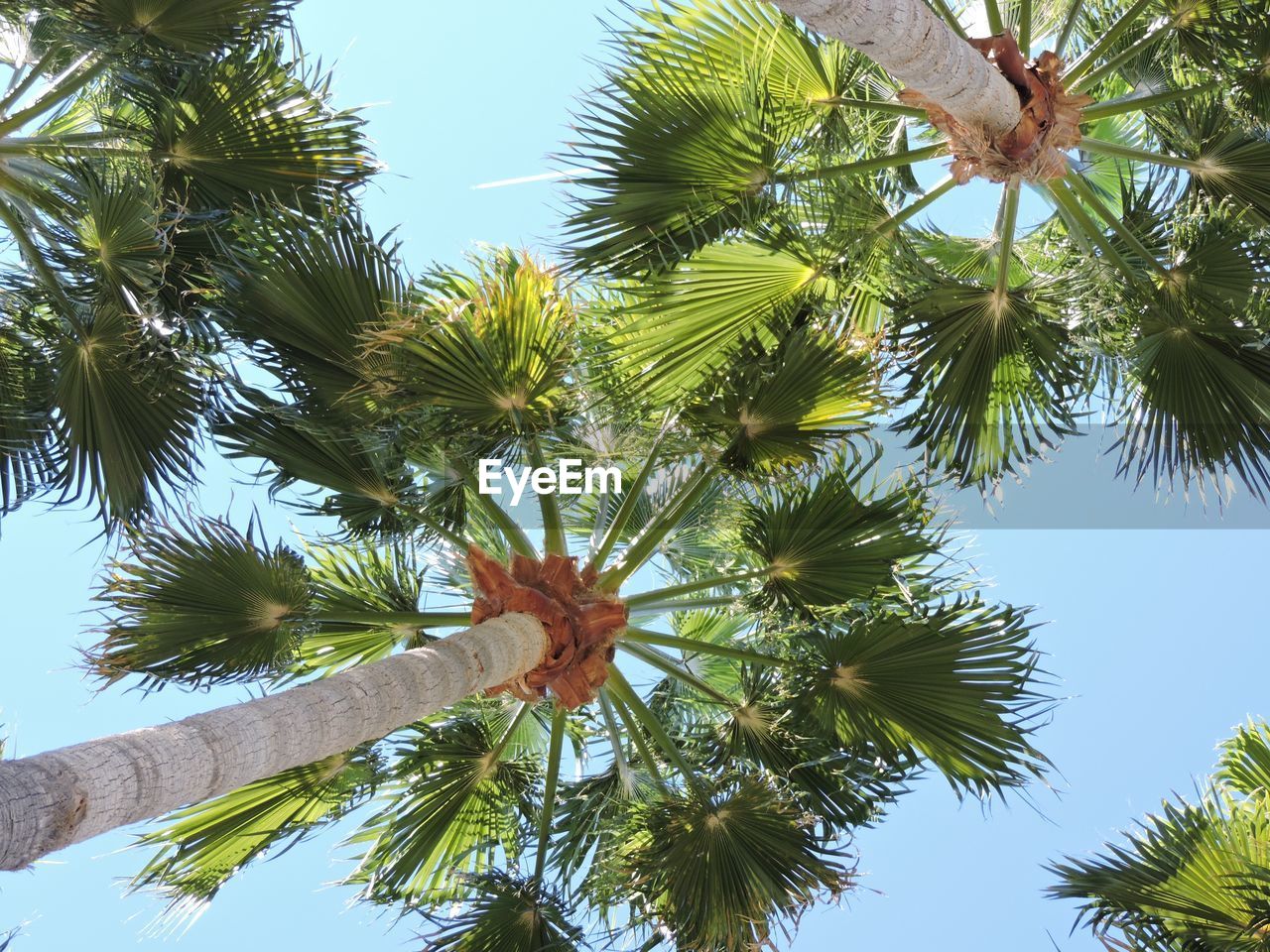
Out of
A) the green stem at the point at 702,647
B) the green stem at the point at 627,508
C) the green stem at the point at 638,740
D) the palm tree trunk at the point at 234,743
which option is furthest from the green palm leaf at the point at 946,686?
the palm tree trunk at the point at 234,743

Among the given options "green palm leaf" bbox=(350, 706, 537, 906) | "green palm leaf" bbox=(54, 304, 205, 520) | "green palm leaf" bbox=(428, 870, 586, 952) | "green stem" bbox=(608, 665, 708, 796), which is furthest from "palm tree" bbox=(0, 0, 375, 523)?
"green palm leaf" bbox=(428, 870, 586, 952)

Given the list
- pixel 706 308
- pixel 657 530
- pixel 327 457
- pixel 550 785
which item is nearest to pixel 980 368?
pixel 706 308

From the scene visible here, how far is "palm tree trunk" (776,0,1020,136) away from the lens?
317 centimetres

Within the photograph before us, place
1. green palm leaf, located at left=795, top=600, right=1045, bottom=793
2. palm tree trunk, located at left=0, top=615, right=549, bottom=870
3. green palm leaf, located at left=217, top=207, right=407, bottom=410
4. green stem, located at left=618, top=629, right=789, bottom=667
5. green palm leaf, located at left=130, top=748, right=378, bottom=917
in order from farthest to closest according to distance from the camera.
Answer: green stem, located at left=618, top=629, right=789, bottom=667
green palm leaf, located at left=130, top=748, right=378, bottom=917
green palm leaf, located at left=795, top=600, right=1045, bottom=793
green palm leaf, located at left=217, top=207, right=407, bottom=410
palm tree trunk, located at left=0, top=615, right=549, bottom=870

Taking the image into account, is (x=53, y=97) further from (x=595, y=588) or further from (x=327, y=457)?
(x=595, y=588)

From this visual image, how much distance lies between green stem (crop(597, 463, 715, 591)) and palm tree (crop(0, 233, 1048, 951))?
0.06 ft

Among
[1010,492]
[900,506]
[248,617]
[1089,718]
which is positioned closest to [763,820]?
[900,506]

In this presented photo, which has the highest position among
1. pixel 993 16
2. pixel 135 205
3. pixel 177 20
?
pixel 993 16

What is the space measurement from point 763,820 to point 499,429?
70.6 inches

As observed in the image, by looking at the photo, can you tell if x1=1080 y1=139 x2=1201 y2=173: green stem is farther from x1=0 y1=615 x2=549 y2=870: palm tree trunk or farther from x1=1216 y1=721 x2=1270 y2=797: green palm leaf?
x1=0 y1=615 x2=549 y2=870: palm tree trunk

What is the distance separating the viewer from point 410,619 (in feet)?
16.9

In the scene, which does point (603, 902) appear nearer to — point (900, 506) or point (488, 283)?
point (900, 506)

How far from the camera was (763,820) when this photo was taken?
455cm

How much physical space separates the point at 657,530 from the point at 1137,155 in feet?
8.24
